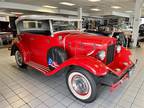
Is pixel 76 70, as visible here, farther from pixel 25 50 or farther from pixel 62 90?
pixel 25 50

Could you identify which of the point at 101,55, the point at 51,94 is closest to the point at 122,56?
the point at 101,55

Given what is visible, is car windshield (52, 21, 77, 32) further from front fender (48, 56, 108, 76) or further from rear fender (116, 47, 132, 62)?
rear fender (116, 47, 132, 62)

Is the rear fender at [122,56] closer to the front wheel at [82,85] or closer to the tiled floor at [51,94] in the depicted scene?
the tiled floor at [51,94]

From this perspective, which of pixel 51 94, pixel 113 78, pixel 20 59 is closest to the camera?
pixel 113 78

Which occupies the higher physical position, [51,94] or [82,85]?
[82,85]

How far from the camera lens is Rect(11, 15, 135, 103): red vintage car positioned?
86.5 inches

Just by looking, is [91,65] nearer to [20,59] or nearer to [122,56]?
[122,56]

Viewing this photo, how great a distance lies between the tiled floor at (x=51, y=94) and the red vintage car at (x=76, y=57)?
264 mm

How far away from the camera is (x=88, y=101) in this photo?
228cm

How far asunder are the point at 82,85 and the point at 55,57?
0.92 meters

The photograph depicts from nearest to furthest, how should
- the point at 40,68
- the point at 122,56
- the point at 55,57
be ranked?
the point at 55,57 < the point at 122,56 < the point at 40,68

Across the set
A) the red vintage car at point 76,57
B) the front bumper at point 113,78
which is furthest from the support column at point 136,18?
the front bumper at point 113,78

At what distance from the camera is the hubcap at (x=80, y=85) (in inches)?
90.4

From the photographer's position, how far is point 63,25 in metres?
3.34
